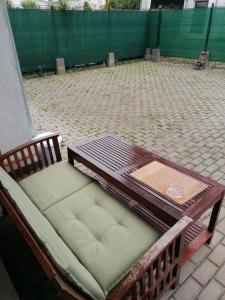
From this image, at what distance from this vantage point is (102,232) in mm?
1842

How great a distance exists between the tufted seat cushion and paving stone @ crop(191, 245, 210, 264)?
64 cm

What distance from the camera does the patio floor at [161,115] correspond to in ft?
7.20

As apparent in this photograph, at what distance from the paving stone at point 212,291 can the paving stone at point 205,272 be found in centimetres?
4

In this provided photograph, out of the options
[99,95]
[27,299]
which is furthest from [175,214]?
[99,95]

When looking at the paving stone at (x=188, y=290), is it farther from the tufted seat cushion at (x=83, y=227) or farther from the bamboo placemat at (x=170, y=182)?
the bamboo placemat at (x=170, y=182)

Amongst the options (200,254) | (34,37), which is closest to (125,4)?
(34,37)

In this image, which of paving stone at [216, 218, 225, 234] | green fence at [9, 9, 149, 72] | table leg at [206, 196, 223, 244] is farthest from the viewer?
green fence at [9, 9, 149, 72]

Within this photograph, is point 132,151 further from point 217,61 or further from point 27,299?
point 217,61

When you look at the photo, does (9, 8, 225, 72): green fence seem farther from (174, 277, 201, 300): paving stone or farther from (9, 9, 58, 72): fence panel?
(174, 277, 201, 300): paving stone

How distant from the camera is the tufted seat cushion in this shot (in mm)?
1382

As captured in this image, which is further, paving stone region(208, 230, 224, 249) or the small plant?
the small plant

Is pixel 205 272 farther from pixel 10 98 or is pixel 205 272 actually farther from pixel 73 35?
pixel 73 35

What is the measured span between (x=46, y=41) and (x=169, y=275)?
361 inches

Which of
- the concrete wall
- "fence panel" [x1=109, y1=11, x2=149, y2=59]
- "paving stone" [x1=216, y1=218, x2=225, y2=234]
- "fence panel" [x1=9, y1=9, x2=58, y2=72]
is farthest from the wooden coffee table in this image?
"fence panel" [x1=109, y1=11, x2=149, y2=59]
